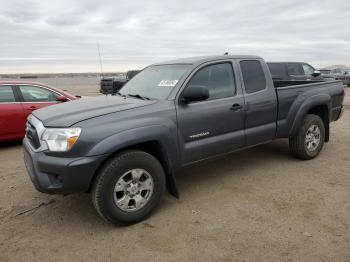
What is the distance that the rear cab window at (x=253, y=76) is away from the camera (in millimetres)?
4354

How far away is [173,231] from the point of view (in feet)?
10.3

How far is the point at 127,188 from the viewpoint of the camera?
10.5 ft

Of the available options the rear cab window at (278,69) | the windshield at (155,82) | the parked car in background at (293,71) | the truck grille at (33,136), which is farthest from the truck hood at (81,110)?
the rear cab window at (278,69)

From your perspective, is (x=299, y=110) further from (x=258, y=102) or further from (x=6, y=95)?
(x=6, y=95)

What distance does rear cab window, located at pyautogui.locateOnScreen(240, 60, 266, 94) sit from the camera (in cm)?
435

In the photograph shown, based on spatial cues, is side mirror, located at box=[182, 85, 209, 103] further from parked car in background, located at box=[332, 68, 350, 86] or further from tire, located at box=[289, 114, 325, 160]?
parked car in background, located at box=[332, 68, 350, 86]

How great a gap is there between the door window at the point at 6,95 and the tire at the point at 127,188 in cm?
443

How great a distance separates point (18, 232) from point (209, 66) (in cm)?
294

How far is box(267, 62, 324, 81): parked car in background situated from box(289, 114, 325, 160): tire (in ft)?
24.9

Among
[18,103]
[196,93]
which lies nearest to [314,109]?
[196,93]

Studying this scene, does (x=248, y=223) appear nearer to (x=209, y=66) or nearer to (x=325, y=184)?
(x=325, y=184)

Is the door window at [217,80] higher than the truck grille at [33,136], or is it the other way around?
the door window at [217,80]

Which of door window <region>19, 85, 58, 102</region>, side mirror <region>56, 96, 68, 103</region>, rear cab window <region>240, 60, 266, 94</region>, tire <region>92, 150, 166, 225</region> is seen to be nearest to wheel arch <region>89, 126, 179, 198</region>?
tire <region>92, 150, 166, 225</region>

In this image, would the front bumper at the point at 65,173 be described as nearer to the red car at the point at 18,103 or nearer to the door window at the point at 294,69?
the red car at the point at 18,103
